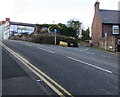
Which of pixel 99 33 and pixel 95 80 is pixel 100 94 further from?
pixel 99 33

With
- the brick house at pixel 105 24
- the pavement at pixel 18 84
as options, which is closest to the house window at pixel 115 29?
the brick house at pixel 105 24

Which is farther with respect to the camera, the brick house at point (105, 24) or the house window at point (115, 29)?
the house window at point (115, 29)

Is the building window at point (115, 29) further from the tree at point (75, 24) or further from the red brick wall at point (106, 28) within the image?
the tree at point (75, 24)

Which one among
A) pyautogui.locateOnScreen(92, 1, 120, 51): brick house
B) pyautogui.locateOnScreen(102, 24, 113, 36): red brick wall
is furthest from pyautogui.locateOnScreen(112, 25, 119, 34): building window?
pyautogui.locateOnScreen(102, 24, 113, 36): red brick wall

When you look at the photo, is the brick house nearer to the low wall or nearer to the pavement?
the low wall

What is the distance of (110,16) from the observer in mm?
40719

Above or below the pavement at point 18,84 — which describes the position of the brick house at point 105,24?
above

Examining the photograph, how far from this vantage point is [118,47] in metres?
27.2

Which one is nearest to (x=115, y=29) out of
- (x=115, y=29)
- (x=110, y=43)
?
(x=115, y=29)

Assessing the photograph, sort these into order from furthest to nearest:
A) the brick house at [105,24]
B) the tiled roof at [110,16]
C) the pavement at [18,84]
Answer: the tiled roof at [110,16] → the brick house at [105,24] → the pavement at [18,84]

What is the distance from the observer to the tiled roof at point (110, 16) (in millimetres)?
39406

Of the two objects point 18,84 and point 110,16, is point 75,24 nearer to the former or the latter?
point 110,16

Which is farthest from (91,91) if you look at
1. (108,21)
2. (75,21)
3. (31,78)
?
(75,21)

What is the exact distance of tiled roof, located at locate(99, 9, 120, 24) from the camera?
1551 inches
